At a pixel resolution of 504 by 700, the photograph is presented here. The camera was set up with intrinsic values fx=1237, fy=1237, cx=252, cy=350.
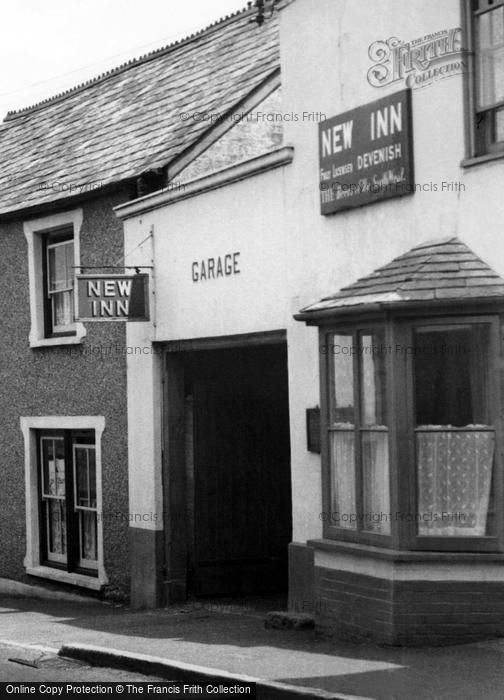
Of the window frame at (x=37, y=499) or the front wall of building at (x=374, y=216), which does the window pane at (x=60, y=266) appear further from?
the front wall of building at (x=374, y=216)

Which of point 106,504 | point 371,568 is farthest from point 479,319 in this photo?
point 106,504

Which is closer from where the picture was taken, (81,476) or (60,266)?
(81,476)

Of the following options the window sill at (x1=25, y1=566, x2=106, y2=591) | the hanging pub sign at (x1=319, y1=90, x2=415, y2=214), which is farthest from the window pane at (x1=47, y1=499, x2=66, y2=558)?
the hanging pub sign at (x1=319, y1=90, x2=415, y2=214)

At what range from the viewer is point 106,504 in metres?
15.4

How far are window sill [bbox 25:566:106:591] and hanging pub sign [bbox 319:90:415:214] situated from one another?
6.61 m

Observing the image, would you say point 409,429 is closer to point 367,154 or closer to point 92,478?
point 367,154

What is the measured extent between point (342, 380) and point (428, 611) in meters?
2.08

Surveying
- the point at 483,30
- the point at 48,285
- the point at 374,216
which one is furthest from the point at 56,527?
the point at 483,30

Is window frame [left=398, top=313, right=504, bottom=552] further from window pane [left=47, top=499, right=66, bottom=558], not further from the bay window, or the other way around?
window pane [left=47, top=499, right=66, bottom=558]

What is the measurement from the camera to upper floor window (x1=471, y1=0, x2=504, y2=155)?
9.50 metres

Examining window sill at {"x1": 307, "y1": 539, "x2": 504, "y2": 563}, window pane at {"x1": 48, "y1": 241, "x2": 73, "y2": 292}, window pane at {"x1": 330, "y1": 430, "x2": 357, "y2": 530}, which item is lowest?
window sill at {"x1": 307, "y1": 539, "x2": 504, "y2": 563}

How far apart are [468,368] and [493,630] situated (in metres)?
1.98

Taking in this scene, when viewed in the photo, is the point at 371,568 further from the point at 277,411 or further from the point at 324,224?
the point at 277,411
